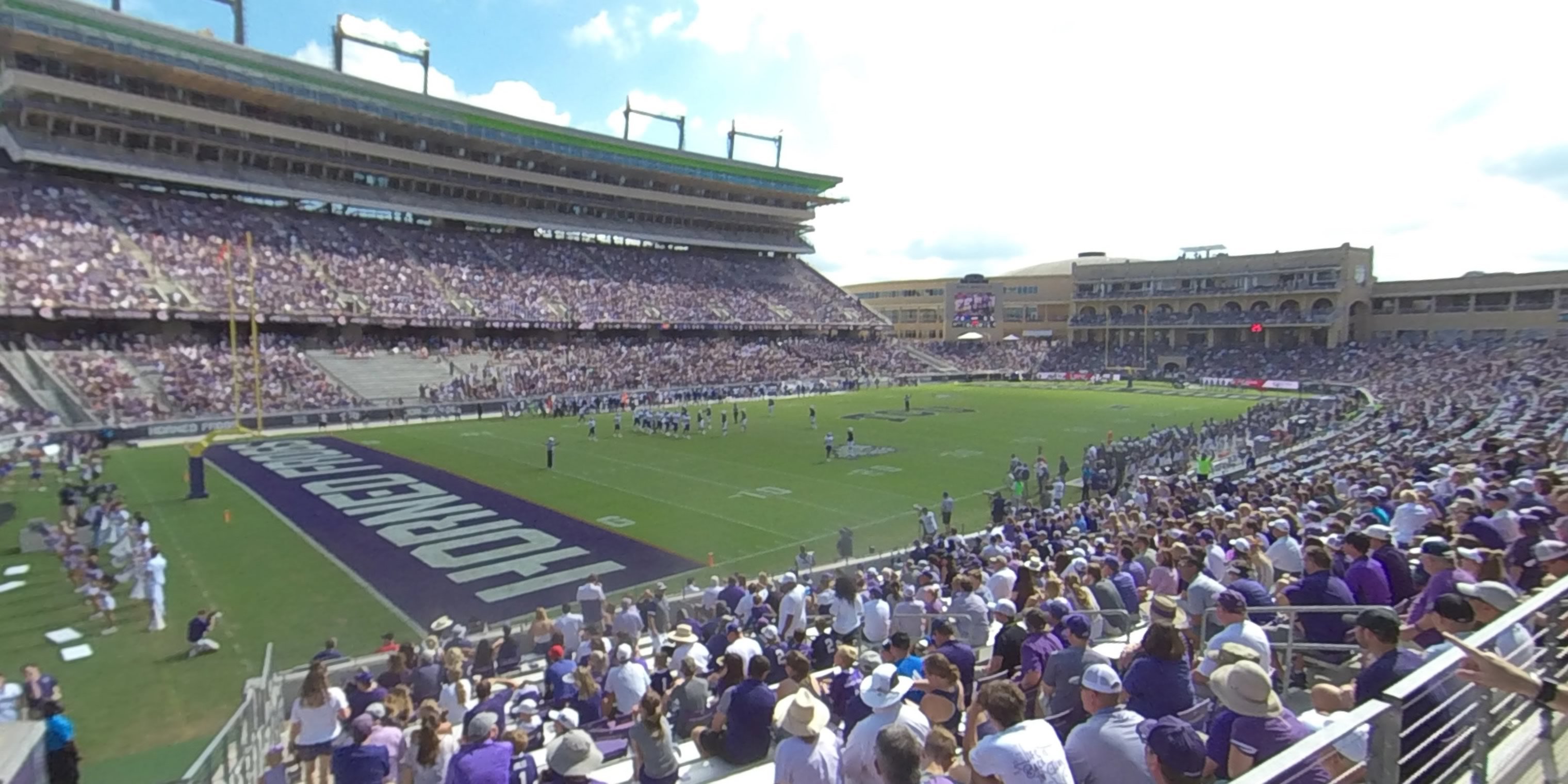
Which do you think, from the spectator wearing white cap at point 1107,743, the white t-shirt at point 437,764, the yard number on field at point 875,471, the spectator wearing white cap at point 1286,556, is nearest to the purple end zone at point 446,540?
the white t-shirt at point 437,764

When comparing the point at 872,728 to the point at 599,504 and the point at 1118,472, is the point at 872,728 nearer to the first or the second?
the point at 599,504

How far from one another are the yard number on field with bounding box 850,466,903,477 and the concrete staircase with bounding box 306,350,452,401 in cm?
2527

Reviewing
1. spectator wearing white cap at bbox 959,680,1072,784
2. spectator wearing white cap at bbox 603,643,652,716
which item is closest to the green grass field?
spectator wearing white cap at bbox 603,643,652,716

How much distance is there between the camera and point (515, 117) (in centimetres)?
6159

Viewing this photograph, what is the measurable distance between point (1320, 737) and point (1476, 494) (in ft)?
38.2

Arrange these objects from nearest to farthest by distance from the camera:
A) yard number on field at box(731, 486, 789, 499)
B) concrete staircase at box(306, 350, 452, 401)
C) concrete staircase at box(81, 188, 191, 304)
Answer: yard number on field at box(731, 486, 789, 499), concrete staircase at box(81, 188, 191, 304), concrete staircase at box(306, 350, 452, 401)

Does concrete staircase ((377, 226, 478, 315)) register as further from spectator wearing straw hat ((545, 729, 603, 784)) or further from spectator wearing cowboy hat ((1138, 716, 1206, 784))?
spectator wearing cowboy hat ((1138, 716, 1206, 784))

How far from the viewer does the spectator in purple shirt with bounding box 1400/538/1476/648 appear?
5.70 metres

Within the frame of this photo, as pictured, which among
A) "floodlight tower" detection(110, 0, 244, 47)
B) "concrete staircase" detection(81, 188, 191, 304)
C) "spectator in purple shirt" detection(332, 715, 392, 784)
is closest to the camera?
"spectator in purple shirt" detection(332, 715, 392, 784)

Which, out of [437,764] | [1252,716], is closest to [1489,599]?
[1252,716]

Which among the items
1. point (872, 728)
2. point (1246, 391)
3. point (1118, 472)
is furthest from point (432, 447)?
point (1246, 391)

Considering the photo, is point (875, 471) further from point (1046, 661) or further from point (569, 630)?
point (1046, 661)

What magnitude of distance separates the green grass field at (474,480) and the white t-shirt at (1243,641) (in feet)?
33.9

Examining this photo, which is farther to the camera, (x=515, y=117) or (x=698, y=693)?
(x=515, y=117)
